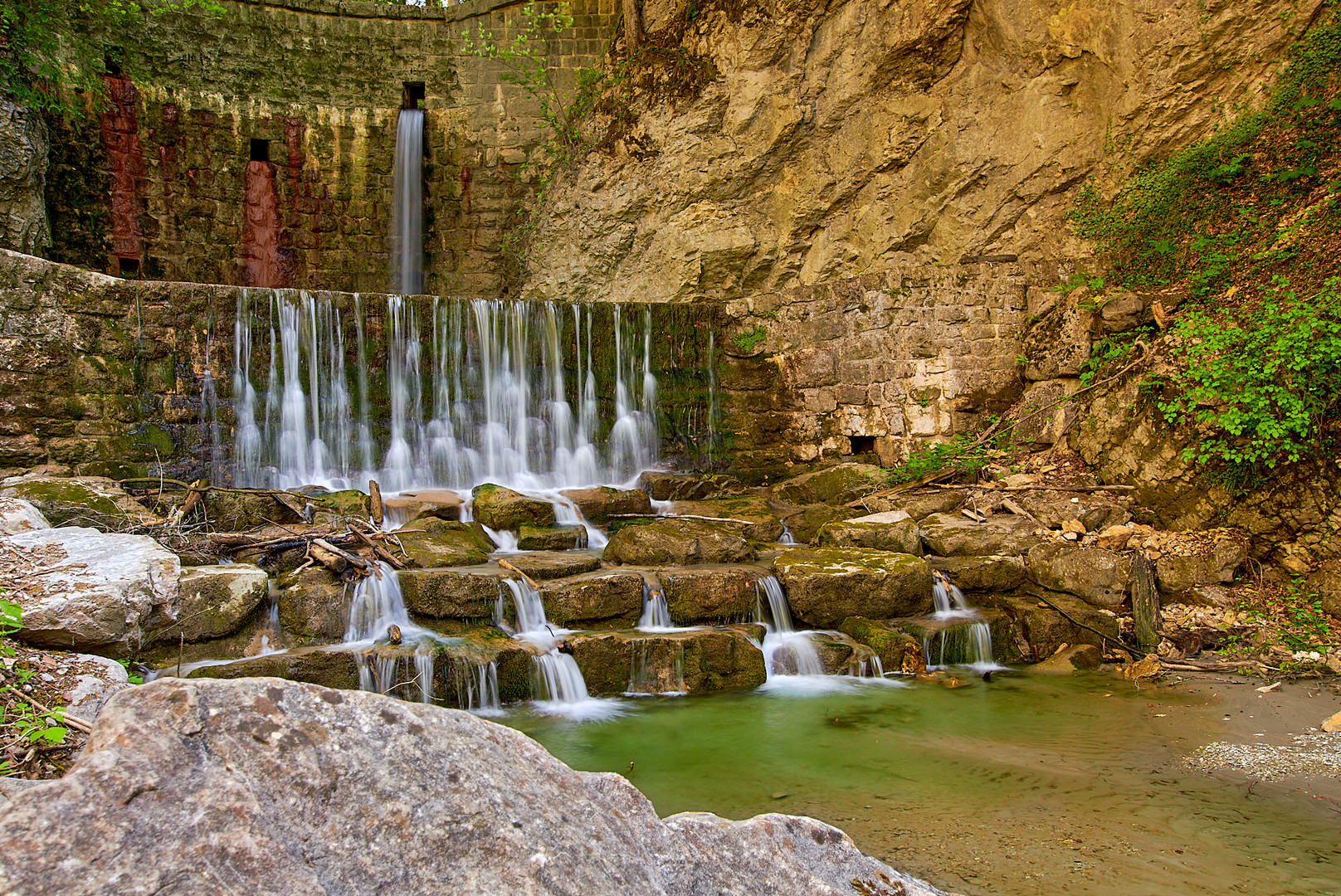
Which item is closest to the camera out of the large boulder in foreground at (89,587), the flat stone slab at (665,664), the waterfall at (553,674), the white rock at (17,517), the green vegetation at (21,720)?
the green vegetation at (21,720)

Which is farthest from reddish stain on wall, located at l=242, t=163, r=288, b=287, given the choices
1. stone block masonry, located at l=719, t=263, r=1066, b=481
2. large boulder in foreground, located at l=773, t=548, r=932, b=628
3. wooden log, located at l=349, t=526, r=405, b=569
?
large boulder in foreground, located at l=773, t=548, r=932, b=628

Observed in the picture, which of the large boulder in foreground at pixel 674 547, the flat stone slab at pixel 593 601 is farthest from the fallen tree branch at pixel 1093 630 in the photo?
the flat stone slab at pixel 593 601

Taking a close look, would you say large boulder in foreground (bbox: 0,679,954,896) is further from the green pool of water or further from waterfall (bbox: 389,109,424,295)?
waterfall (bbox: 389,109,424,295)

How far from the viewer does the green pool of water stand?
309 cm

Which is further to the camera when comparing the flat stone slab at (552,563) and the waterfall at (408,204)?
the waterfall at (408,204)

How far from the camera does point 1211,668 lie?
565 centimetres

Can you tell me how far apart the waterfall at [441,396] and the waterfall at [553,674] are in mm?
2568

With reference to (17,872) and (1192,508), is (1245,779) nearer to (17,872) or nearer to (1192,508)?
(1192,508)

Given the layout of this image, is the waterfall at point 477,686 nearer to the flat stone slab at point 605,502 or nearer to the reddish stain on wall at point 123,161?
the flat stone slab at point 605,502

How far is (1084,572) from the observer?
21.6ft

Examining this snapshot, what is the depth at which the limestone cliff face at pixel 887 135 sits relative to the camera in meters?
8.49

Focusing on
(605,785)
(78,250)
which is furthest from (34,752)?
(78,250)

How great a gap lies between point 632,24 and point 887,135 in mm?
4957

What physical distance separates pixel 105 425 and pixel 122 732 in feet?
25.4
